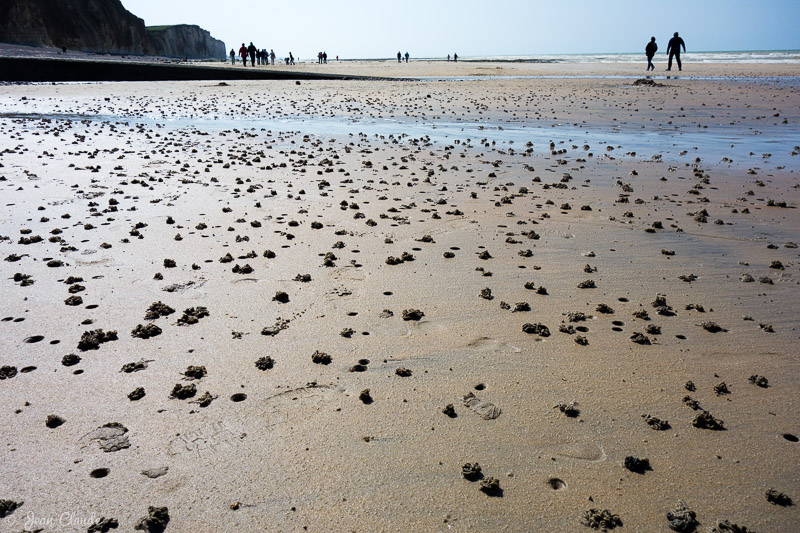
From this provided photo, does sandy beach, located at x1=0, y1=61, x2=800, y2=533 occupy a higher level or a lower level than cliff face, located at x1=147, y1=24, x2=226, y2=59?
lower

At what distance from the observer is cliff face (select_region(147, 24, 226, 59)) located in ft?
427

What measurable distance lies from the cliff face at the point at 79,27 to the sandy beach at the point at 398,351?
3342 inches

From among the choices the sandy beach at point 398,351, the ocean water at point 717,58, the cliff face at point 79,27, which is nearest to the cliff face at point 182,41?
the cliff face at point 79,27

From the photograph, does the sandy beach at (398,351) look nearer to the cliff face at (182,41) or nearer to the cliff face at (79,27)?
the cliff face at (79,27)

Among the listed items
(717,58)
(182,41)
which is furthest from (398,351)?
(182,41)

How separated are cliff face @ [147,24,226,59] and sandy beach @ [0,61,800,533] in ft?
458

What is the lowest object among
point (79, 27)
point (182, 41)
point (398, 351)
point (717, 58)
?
point (398, 351)

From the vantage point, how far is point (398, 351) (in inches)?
180

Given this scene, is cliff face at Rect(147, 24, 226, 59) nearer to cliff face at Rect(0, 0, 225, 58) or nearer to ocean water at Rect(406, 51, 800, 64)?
cliff face at Rect(0, 0, 225, 58)

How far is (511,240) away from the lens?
7203 mm

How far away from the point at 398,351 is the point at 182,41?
165680 millimetres

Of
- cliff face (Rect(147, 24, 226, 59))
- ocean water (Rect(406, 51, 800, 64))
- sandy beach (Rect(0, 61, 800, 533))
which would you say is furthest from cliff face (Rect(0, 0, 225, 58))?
sandy beach (Rect(0, 61, 800, 533))

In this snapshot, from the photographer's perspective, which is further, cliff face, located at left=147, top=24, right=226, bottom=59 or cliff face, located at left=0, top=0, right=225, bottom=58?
cliff face, located at left=147, top=24, right=226, bottom=59

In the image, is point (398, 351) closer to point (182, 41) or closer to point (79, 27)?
point (79, 27)
